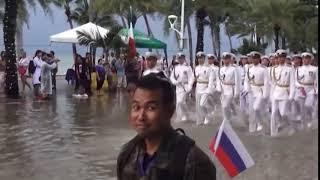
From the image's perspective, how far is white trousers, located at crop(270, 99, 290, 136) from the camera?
12.8m

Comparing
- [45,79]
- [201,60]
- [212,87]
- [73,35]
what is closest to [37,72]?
[45,79]

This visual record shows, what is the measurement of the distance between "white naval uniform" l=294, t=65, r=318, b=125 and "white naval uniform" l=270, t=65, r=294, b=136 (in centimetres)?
75

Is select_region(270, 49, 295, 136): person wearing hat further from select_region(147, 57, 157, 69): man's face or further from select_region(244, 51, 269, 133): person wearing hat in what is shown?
select_region(147, 57, 157, 69): man's face

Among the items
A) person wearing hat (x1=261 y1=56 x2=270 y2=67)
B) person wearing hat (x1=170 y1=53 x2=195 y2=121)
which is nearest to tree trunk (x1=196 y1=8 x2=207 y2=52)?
person wearing hat (x1=261 y1=56 x2=270 y2=67)

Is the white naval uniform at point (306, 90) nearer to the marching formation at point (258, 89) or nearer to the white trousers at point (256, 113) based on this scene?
A: the marching formation at point (258, 89)

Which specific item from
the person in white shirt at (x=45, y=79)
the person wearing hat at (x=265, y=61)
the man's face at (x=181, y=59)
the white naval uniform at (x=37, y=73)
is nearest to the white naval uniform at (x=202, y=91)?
the man's face at (x=181, y=59)

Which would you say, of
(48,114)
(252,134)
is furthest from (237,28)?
(252,134)

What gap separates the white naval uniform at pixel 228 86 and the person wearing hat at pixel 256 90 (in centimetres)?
37

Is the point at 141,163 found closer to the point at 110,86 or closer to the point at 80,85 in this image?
the point at 80,85

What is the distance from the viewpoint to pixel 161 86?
116 inches

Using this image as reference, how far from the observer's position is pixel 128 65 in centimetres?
2652

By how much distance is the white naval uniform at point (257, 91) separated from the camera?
1350 centimetres

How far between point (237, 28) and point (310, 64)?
35.8 metres

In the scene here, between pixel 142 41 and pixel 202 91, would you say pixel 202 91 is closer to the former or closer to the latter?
pixel 202 91
